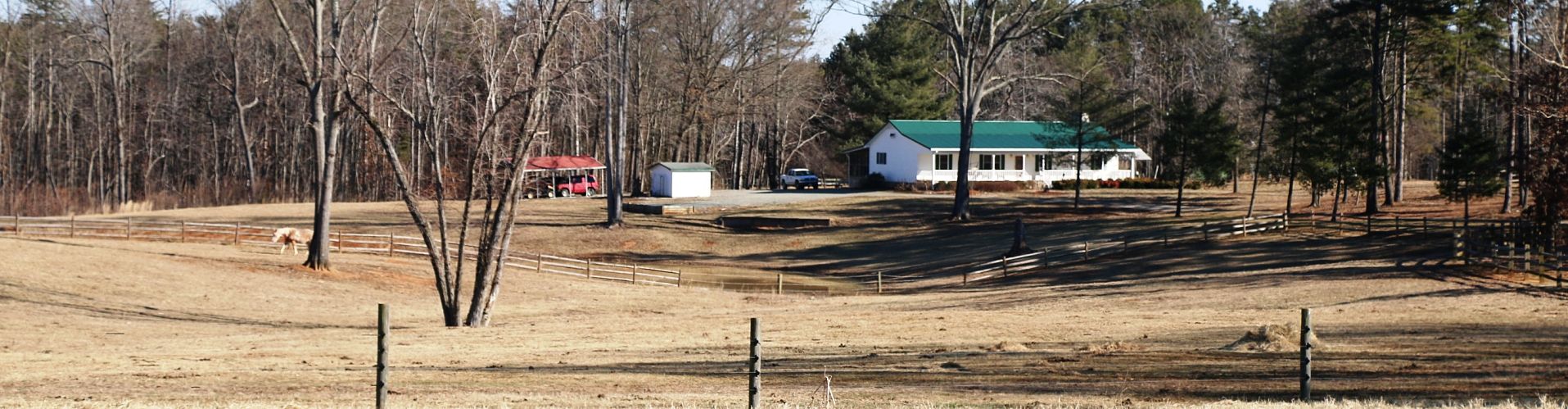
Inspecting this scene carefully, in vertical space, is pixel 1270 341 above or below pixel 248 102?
below

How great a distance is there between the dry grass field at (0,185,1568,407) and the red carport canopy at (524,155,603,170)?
29.6 metres

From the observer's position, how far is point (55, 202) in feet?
220

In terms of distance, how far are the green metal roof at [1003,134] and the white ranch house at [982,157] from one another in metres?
0.05

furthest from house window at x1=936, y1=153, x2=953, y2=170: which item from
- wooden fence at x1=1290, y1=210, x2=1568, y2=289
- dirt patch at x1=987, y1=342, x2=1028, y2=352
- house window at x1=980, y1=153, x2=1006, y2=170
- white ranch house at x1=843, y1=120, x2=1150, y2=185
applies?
dirt patch at x1=987, y1=342, x2=1028, y2=352

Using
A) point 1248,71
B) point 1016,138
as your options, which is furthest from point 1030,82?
point 1016,138

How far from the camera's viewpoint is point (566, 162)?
254ft

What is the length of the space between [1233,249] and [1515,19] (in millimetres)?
11320

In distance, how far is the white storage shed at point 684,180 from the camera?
241 feet

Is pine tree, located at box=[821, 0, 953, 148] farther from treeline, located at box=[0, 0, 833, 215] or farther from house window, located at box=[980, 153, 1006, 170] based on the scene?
house window, located at box=[980, 153, 1006, 170]

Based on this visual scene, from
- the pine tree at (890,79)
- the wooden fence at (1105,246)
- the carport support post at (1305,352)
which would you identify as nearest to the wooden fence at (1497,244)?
the wooden fence at (1105,246)

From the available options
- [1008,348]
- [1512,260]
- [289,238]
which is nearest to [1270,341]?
[1008,348]

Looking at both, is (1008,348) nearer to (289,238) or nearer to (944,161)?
(289,238)

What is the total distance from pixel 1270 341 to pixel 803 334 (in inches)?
309

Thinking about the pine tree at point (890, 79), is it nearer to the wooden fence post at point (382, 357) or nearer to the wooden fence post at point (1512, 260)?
the wooden fence post at point (1512, 260)
